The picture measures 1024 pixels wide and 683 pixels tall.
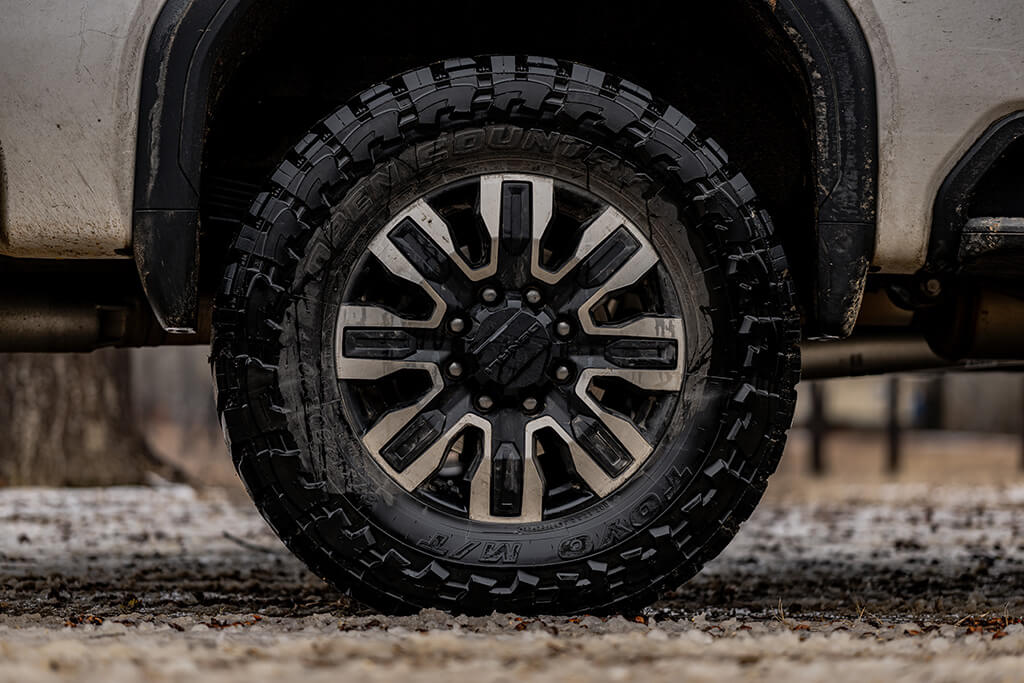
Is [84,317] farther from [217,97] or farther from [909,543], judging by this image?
[909,543]

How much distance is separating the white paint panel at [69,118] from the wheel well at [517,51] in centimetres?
26

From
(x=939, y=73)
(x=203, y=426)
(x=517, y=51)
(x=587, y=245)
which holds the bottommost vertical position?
(x=203, y=426)

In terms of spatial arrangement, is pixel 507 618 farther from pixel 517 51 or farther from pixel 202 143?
pixel 517 51

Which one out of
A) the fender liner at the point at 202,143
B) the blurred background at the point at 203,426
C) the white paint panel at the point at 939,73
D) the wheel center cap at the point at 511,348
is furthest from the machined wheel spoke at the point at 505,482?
the blurred background at the point at 203,426

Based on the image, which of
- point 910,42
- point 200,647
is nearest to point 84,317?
point 200,647

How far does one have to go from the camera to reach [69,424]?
6.94 meters

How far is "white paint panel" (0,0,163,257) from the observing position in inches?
77.8

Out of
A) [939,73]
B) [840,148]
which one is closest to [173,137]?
[840,148]

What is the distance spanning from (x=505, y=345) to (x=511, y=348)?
0.01 metres

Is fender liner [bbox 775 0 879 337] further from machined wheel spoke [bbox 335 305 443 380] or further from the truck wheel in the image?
machined wheel spoke [bbox 335 305 443 380]

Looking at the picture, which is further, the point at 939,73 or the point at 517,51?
the point at 517,51

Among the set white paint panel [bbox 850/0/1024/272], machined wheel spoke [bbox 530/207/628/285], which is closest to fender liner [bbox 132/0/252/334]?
machined wheel spoke [bbox 530/207/628/285]

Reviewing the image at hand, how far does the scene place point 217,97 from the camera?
2139mm

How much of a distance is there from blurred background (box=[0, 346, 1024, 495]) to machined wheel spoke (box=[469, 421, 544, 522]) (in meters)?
2.23
